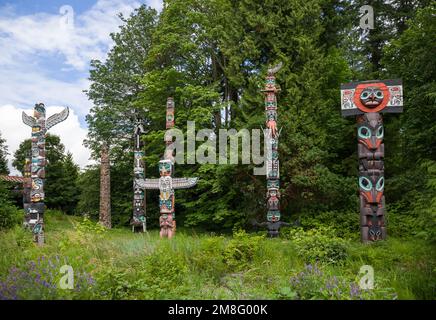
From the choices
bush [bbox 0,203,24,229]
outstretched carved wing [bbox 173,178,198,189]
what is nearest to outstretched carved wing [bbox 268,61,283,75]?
outstretched carved wing [bbox 173,178,198,189]

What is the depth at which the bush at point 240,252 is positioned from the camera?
7906 millimetres

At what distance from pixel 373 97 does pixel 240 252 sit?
5.67 meters

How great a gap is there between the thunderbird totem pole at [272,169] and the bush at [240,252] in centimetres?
333

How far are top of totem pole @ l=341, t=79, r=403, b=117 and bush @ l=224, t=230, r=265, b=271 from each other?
4.70m

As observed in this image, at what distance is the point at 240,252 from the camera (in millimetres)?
8141

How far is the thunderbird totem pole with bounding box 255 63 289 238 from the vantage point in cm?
1176

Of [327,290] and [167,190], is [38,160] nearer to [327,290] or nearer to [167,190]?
[167,190]

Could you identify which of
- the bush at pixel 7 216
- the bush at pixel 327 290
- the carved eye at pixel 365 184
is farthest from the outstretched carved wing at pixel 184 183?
the bush at pixel 327 290

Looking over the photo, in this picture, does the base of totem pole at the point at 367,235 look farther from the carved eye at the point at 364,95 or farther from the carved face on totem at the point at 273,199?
the carved eye at the point at 364,95

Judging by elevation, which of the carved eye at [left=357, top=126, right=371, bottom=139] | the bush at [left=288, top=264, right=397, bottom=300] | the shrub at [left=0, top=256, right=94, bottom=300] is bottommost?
the bush at [left=288, top=264, right=397, bottom=300]

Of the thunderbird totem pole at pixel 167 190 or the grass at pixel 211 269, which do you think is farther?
the thunderbird totem pole at pixel 167 190

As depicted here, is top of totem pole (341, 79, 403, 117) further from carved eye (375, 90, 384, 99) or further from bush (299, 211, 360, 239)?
bush (299, 211, 360, 239)

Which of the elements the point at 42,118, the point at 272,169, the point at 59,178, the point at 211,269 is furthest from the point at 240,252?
the point at 59,178
